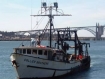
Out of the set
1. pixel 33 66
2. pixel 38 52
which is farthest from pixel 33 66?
pixel 38 52

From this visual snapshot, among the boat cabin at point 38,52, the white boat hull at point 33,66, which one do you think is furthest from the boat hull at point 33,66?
the boat cabin at point 38,52

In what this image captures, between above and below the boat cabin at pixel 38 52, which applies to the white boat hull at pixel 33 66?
below

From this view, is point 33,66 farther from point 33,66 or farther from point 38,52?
point 38,52

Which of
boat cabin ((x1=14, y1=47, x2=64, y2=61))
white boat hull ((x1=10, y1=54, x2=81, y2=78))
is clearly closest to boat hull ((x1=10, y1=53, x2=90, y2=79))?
white boat hull ((x1=10, y1=54, x2=81, y2=78))

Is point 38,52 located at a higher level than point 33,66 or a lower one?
higher

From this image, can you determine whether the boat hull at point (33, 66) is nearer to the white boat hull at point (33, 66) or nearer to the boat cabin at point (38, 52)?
the white boat hull at point (33, 66)

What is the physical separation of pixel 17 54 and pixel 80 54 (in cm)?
2233

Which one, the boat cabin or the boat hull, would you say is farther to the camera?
the boat cabin

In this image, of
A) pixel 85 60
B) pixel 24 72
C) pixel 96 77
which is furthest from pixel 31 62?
pixel 85 60

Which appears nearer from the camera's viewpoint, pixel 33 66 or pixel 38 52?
pixel 33 66

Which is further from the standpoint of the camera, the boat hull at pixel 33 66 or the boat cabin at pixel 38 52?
the boat cabin at pixel 38 52

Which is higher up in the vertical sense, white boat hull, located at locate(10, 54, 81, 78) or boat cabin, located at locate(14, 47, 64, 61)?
boat cabin, located at locate(14, 47, 64, 61)

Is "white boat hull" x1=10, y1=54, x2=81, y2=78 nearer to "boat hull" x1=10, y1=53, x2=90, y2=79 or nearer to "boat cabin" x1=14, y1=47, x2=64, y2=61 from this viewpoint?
"boat hull" x1=10, y1=53, x2=90, y2=79

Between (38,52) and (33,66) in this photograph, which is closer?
(33,66)
